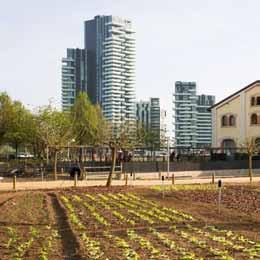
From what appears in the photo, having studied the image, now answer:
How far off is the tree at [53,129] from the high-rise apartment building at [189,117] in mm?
61934

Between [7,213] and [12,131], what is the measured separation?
122 ft

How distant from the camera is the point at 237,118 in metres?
66.3

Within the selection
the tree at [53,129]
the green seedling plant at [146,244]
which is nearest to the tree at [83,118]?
the tree at [53,129]

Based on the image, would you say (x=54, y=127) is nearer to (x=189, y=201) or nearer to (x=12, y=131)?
(x=12, y=131)

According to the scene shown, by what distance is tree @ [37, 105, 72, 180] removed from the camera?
39.7 m

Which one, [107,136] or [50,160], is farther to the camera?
[50,160]

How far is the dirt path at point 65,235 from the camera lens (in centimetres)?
1117

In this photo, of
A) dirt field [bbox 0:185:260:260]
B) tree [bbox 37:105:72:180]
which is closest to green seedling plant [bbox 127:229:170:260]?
dirt field [bbox 0:185:260:260]

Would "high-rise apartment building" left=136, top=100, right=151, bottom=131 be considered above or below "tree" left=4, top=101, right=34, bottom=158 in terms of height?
above

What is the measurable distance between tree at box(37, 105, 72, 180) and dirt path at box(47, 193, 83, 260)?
742 inches

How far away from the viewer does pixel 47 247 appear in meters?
11.8

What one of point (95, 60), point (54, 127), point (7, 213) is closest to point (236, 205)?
point (7, 213)

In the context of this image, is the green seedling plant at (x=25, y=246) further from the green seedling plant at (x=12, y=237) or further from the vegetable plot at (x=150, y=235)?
the vegetable plot at (x=150, y=235)

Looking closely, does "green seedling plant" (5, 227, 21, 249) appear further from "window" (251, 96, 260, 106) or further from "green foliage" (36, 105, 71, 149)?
"window" (251, 96, 260, 106)
